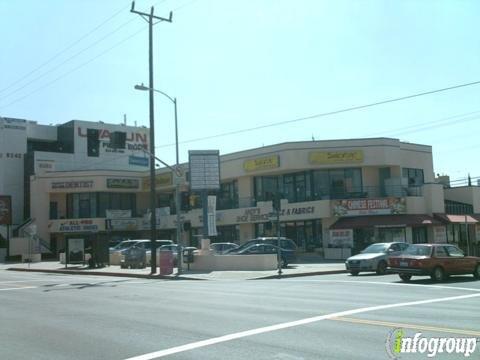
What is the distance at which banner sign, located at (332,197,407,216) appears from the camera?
140 feet

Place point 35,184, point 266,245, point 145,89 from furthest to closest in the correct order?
point 35,184 < point 266,245 < point 145,89

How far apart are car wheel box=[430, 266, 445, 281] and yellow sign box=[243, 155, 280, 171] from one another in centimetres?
2361

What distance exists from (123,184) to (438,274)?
1728 inches

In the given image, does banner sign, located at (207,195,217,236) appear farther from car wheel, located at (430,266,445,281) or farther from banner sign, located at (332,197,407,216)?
car wheel, located at (430,266,445,281)

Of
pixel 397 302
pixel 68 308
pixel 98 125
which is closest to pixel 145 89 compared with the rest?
pixel 68 308

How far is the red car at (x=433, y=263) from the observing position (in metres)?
22.4

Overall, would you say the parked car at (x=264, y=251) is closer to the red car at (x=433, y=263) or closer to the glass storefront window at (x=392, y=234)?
the glass storefront window at (x=392, y=234)

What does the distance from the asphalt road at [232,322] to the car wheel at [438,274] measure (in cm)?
320

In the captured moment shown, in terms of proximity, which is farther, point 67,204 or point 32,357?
point 67,204

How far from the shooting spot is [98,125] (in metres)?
72.8

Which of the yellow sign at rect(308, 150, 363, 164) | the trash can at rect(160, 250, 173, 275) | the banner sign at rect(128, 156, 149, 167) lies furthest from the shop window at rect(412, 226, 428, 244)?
the banner sign at rect(128, 156, 149, 167)

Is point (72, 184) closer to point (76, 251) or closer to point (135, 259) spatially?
point (76, 251)

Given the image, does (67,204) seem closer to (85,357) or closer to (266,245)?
(266,245)

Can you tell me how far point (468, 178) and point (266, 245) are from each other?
76.9 ft
